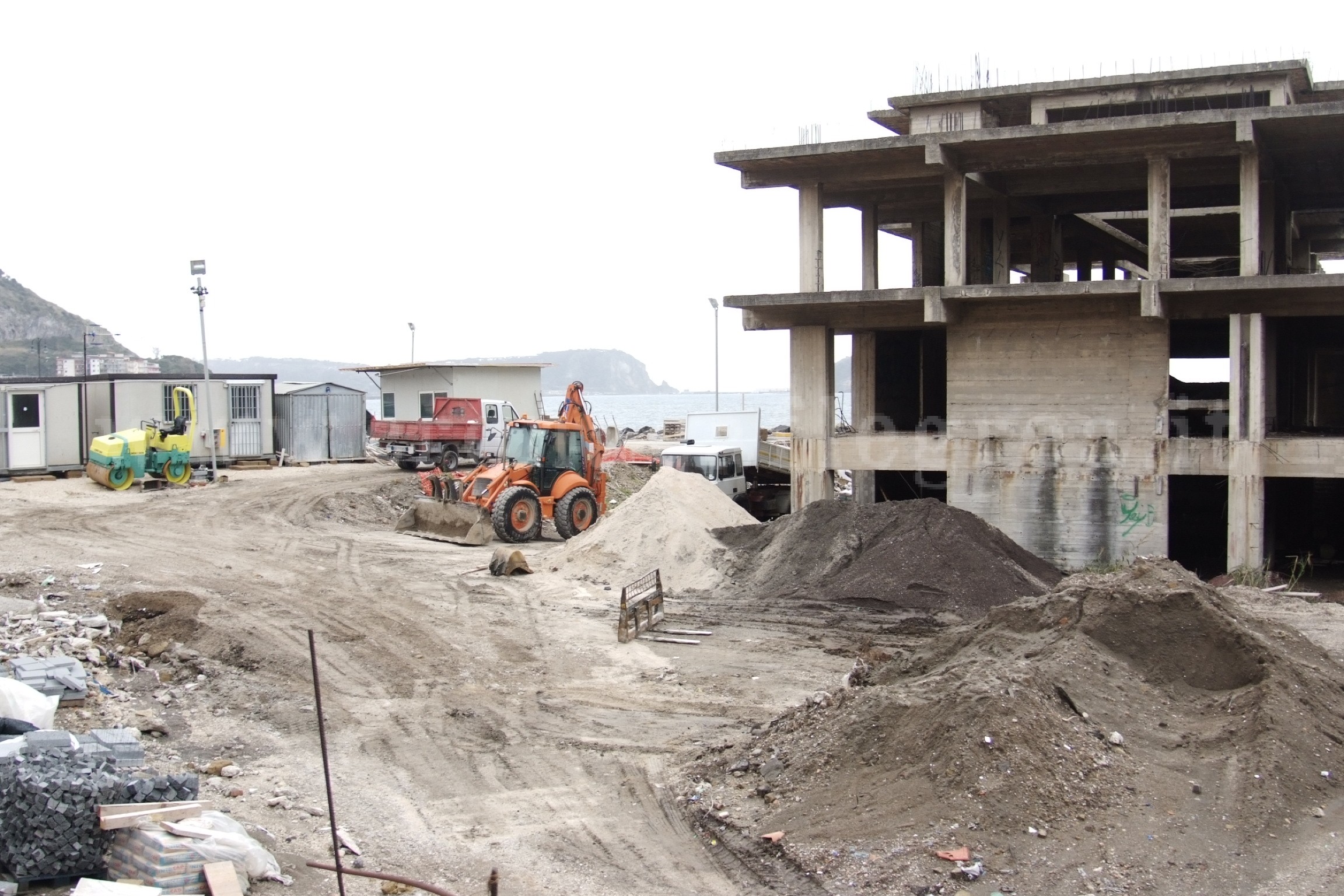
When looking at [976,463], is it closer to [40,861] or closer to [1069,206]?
[1069,206]

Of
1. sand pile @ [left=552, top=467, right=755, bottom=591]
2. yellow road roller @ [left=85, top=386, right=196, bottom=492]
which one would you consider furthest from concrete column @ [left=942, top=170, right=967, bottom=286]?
yellow road roller @ [left=85, top=386, right=196, bottom=492]

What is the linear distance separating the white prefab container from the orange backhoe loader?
30.3 ft

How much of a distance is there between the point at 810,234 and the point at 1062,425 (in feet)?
20.4

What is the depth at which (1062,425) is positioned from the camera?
21875 mm

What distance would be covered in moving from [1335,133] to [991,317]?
6.63m

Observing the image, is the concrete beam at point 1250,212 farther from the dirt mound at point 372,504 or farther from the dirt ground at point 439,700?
the dirt mound at point 372,504

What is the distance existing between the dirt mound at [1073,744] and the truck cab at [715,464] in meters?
19.0

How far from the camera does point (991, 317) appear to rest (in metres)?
22.5

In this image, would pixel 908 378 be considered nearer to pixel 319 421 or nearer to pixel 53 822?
pixel 319 421

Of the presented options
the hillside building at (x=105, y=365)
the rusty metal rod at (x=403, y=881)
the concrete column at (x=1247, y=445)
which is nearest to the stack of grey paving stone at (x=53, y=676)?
the rusty metal rod at (x=403, y=881)

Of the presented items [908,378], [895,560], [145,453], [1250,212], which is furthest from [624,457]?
[1250,212]

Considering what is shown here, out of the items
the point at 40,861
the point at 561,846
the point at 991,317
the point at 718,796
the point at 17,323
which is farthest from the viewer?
the point at 17,323

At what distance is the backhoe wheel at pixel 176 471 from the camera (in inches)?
1145

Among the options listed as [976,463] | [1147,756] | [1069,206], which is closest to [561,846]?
[1147,756]
